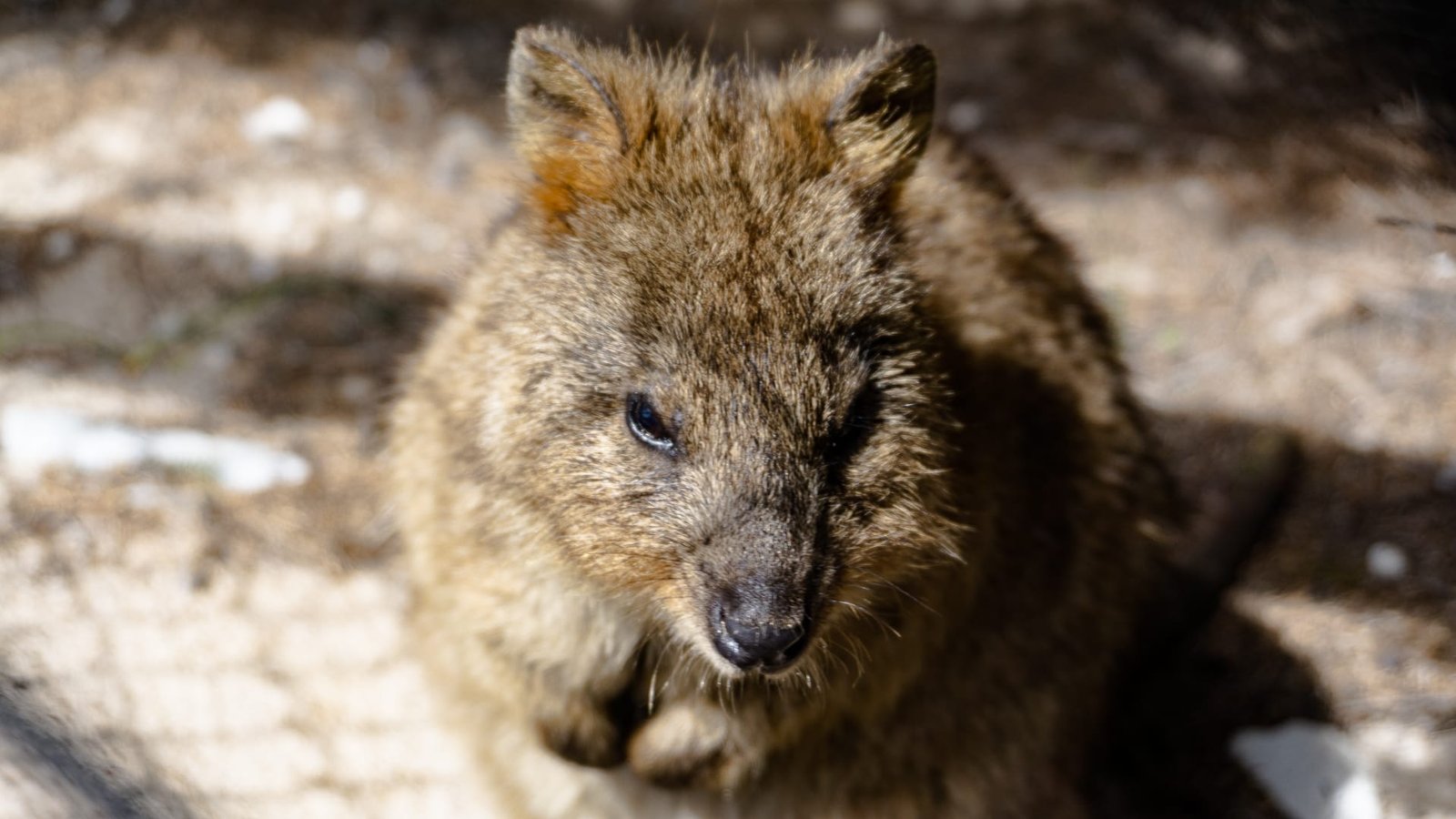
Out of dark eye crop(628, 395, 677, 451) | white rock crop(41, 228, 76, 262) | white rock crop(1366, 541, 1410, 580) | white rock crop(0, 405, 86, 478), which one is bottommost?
white rock crop(1366, 541, 1410, 580)

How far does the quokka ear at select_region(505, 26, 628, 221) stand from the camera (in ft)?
8.68

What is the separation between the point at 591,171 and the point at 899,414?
75cm

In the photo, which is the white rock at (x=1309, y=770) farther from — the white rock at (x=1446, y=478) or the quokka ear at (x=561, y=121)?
the quokka ear at (x=561, y=121)

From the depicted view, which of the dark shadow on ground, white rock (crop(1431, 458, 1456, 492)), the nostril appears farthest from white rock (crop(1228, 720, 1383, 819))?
the dark shadow on ground

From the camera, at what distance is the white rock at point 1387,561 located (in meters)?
4.14

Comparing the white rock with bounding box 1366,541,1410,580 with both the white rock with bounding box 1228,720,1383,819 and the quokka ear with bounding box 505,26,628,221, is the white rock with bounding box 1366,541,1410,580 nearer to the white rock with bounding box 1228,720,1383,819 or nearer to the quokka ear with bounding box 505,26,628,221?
the white rock with bounding box 1228,720,1383,819

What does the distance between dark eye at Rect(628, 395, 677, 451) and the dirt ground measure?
898 millimetres

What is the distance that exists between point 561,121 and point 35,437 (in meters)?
2.22

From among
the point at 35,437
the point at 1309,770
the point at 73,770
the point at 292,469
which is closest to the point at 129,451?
the point at 35,437

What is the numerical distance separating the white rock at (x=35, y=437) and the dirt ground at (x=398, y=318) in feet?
0.19

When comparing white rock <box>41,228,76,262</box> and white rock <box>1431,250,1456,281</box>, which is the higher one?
white rock <box>41,228,76,262</box>

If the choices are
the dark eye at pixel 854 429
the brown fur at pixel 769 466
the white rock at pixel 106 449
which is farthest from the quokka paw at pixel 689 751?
the white rock at pixel 106 449

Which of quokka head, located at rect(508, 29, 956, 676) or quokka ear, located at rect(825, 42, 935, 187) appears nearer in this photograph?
quokka head, located at rect(508, 29, 956, 676)

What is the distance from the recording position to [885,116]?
277cm
